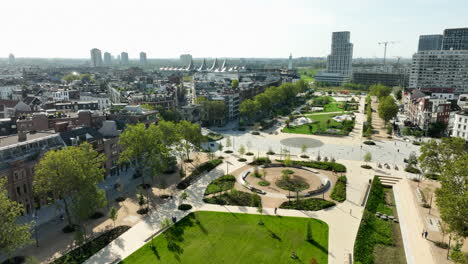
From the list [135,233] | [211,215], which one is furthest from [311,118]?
[135,233]

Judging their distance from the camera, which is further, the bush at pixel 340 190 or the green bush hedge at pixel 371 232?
the bush at pixel 340 190

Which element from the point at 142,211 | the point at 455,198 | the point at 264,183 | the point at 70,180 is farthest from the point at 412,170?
the point at 70,180

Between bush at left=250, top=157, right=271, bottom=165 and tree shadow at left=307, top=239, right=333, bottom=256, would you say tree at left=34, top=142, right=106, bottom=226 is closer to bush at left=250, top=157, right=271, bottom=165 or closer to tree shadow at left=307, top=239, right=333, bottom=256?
tree shadow at left=307, top=239, right=333, bottom=256

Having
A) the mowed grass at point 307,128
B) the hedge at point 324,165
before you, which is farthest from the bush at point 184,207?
the mowed grass at point 307,128

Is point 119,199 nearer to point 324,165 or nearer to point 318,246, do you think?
point 318,246

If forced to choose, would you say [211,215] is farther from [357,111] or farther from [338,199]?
[357,111]

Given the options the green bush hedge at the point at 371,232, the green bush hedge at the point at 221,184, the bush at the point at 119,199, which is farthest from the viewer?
the green bush hedge at the point at 221,184

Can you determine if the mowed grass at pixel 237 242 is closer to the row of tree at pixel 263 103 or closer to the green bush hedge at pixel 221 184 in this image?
the green bush hedge at pixel 221 184
